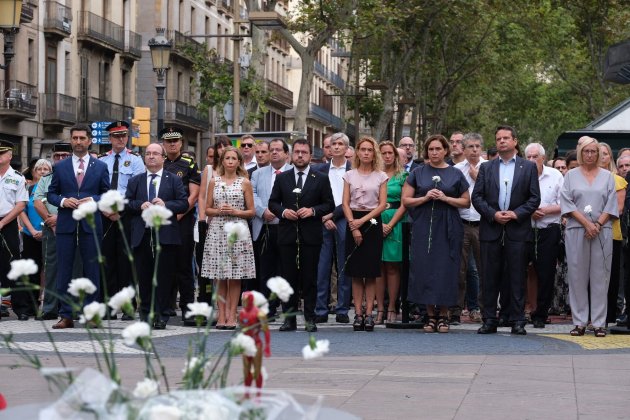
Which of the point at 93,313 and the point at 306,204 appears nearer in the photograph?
the point at 93,313

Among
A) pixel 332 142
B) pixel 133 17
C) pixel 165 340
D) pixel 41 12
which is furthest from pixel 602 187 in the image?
pixel 133 17

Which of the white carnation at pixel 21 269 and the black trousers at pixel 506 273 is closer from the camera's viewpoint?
the white carnation at pixel 21 269

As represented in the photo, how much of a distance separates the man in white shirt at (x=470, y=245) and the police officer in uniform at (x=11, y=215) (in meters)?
5.05

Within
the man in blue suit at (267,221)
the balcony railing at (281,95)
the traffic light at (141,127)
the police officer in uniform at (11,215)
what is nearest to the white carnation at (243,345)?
the man in blue suit at (267,221)

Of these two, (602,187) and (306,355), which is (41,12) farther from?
(306,355)

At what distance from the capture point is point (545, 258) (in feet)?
49.5

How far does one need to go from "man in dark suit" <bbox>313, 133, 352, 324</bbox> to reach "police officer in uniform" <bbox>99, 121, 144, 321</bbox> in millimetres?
2150

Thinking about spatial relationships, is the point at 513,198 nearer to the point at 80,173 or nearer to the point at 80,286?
the point at 80,173

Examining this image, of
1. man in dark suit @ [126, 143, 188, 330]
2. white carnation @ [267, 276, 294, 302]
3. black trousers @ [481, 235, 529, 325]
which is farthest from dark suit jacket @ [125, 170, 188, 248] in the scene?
white carnation @ [267, 276, 294, 302]

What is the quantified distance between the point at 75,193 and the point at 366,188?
3.09 meters

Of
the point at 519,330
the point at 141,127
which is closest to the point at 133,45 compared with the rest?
the point at 141,127

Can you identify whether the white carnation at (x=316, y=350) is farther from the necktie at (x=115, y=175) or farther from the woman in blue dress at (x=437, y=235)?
the necktie at (x=115, y=175)

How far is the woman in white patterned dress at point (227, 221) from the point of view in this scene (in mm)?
14469

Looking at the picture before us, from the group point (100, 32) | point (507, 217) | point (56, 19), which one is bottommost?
point (507, 217)
